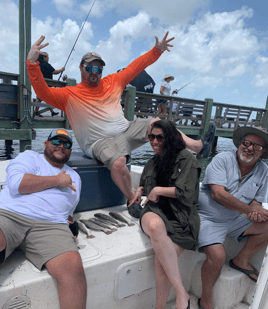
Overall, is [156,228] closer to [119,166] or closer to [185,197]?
[185,197]

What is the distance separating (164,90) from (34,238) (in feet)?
28.1

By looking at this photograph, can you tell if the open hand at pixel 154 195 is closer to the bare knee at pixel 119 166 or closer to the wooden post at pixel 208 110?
the bare knee at pixel 119 166

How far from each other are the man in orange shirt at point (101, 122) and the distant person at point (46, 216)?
25.3 inches

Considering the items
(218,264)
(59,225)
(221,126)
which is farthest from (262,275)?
(221,126)

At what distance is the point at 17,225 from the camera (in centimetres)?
164

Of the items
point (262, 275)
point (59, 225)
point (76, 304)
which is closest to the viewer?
point (262, 275)

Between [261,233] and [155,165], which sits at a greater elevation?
[155,165]

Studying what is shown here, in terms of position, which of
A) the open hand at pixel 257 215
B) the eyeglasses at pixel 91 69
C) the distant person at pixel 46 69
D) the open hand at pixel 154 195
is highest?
the distant person at pixel 46 69

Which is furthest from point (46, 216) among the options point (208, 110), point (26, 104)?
point (208, 110)

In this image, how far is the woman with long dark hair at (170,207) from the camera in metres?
1.75

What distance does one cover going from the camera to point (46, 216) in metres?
1.76

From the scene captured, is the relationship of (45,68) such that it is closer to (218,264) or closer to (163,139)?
(163,139)

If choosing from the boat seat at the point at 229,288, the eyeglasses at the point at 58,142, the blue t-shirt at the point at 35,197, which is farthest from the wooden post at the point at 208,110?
the blue t-shirt at the point at 35,197

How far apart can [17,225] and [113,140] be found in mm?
1388
